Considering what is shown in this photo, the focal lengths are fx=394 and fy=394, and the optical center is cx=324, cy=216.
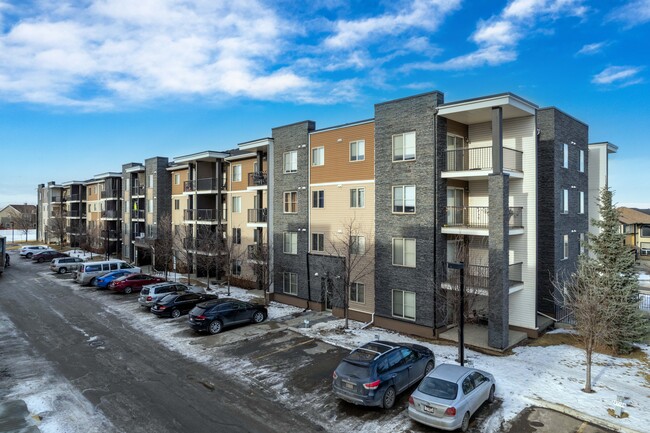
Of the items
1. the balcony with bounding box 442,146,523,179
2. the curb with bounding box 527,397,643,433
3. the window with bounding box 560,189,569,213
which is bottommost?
the curb with bounding box 527,397,643,433

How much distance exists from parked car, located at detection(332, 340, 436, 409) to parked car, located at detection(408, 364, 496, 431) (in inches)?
47.4

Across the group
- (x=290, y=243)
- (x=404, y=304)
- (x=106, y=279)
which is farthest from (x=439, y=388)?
(x=106, y=279)

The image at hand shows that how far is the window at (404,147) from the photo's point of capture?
840 inches

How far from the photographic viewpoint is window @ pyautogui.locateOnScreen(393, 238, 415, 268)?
70.1 ft

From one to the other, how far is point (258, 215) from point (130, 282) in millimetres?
11946

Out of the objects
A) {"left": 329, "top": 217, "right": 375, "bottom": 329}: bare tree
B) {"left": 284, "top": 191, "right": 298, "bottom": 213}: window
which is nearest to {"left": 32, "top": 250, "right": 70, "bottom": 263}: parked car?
{"left": 284, "top": 191, "right": 298, "bottom": 213}: window

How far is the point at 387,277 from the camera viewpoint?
2230cm

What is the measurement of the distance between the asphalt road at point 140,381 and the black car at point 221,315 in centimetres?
231

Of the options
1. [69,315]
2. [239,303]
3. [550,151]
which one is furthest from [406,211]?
[69,315]

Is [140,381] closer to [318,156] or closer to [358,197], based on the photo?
[358,197]

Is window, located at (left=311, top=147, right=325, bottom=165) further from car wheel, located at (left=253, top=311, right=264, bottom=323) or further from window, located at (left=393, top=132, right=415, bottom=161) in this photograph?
car wheel, located at (left=253, top=311, right=264, bottom=323)

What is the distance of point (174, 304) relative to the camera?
24469mm

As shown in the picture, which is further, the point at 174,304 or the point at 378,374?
the point at 174,304

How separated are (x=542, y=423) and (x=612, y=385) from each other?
16.1ft
